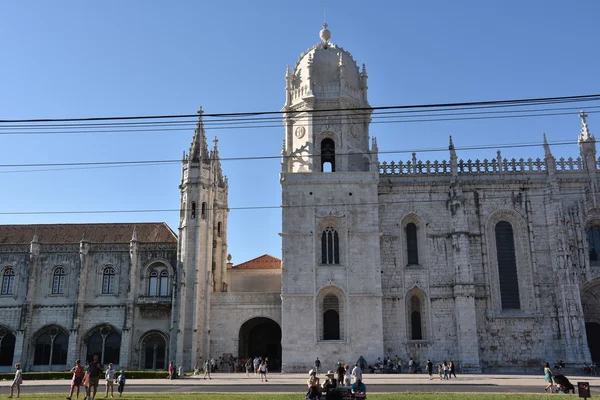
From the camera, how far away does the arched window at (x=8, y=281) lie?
45250 mm

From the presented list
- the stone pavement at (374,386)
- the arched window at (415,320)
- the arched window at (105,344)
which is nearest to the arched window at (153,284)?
the arched window at (105,344)

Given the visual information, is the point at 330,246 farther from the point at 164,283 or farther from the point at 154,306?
the point at 154,306

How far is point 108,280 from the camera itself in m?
44.9

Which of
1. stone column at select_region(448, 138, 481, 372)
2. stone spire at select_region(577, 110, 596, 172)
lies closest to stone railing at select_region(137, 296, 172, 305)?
stone column at select_region(448, 138, 481, 372)

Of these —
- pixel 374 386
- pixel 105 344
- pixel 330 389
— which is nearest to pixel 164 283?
pixel 105 344

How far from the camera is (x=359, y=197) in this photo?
40375mm

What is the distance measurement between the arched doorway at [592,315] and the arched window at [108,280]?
1316 inches

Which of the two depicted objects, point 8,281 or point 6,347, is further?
point 8,281

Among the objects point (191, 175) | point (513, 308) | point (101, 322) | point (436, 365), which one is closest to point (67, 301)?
point (101, 322)

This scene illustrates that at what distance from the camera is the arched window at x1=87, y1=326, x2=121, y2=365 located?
144 feet

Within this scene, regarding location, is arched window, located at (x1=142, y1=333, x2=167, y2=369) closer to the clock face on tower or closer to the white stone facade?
the white stone facade

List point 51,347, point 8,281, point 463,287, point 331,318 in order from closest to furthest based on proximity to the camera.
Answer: point 463,287, point 331,318, point 51,347, point 8,281

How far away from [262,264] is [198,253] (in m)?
12.2

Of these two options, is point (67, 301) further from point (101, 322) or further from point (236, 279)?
point (236, 279)
